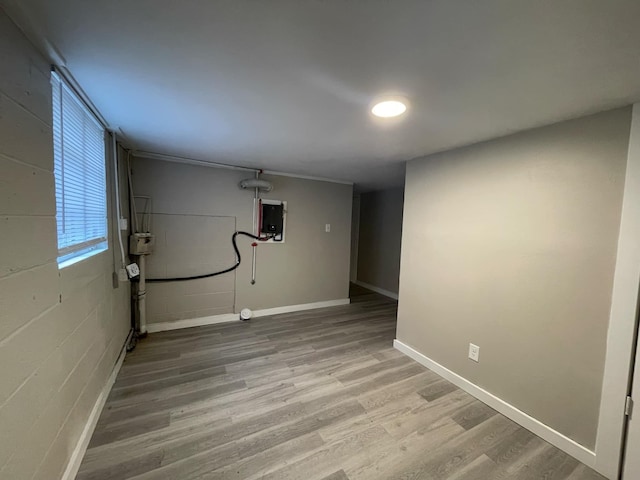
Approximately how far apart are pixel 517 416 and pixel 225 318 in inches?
127

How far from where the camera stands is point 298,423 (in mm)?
1764

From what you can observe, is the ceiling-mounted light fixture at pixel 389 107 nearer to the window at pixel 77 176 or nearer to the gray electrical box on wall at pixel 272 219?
the window at pixel 77 176

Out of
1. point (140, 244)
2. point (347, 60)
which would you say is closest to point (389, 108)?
point (347, 60)

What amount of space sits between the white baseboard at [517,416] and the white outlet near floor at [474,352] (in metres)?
0.22

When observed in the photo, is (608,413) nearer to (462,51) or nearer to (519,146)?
(519,146)

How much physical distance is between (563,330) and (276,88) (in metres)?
2.33

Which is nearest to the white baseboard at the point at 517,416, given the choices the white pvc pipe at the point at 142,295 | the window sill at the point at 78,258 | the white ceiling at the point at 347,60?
the white ceiling at the point at 347,60

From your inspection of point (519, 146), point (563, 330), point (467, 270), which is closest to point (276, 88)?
point (519, 146)

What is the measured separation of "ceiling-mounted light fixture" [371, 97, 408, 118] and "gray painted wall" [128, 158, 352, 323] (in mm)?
2326

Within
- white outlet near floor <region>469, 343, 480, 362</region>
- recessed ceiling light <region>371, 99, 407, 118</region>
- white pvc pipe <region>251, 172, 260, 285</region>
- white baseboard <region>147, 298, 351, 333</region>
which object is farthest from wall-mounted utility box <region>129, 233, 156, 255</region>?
white outlet near floor <region>469, 343, 480, 362</region>

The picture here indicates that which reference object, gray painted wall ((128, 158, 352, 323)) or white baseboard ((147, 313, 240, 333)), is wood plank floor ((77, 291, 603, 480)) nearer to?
white baseboard ((147, 313, 240, 333))

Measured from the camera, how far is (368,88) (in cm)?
132

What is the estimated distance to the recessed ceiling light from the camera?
1458 millimetres

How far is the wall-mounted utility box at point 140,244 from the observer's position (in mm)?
2736
